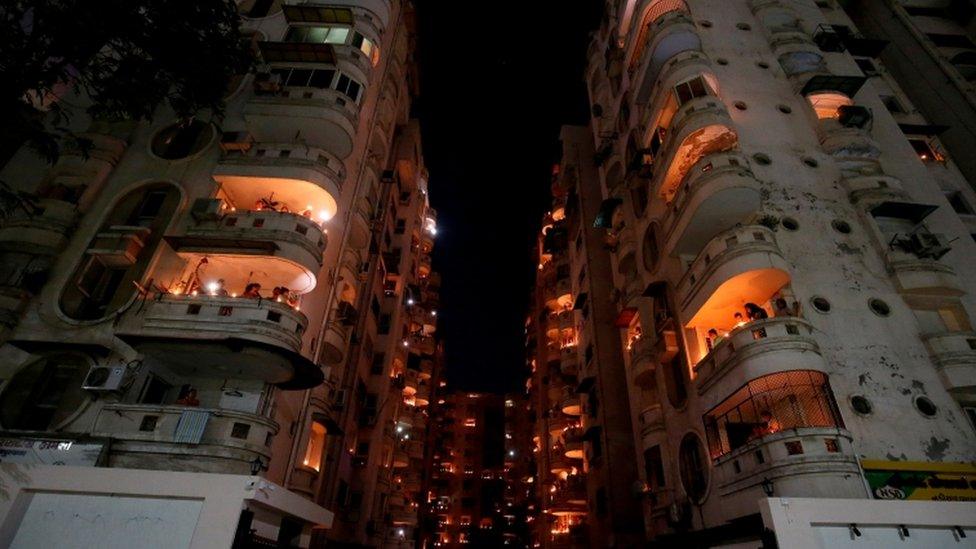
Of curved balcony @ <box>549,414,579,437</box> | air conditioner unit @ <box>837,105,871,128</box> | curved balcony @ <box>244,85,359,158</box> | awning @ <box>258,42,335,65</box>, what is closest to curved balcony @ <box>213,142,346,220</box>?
curved balcony @ <box>244,85,359,158</box>

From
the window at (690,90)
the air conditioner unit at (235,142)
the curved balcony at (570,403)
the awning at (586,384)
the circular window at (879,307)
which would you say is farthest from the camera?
the curved balcony at (570,403)

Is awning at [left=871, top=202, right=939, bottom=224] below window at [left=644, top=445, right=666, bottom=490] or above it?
above

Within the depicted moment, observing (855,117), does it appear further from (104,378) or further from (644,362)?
(104,378)

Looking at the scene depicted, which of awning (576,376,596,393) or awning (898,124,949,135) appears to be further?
awning (576,376,596,393)

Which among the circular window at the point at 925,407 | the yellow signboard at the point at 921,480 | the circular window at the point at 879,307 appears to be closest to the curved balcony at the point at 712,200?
the circular window at the point at 879,307

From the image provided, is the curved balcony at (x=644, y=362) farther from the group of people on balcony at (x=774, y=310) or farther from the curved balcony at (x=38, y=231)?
the curved balcony at (x=38, y=231)

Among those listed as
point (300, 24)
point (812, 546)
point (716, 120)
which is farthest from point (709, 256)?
point (300, 24)

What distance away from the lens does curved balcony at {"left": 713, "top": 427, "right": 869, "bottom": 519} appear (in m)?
15.4

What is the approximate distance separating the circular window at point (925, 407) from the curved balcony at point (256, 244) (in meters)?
24.4

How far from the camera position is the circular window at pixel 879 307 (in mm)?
20547

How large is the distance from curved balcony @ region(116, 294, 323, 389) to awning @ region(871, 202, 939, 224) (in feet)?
89.2

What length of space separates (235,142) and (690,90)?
23.7 metres

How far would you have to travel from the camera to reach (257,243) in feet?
66.8

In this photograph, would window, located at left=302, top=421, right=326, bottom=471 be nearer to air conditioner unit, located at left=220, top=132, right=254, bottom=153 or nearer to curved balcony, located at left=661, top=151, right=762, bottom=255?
air conditioner unit, located at left=220, top=132, right=254, bottom=153
